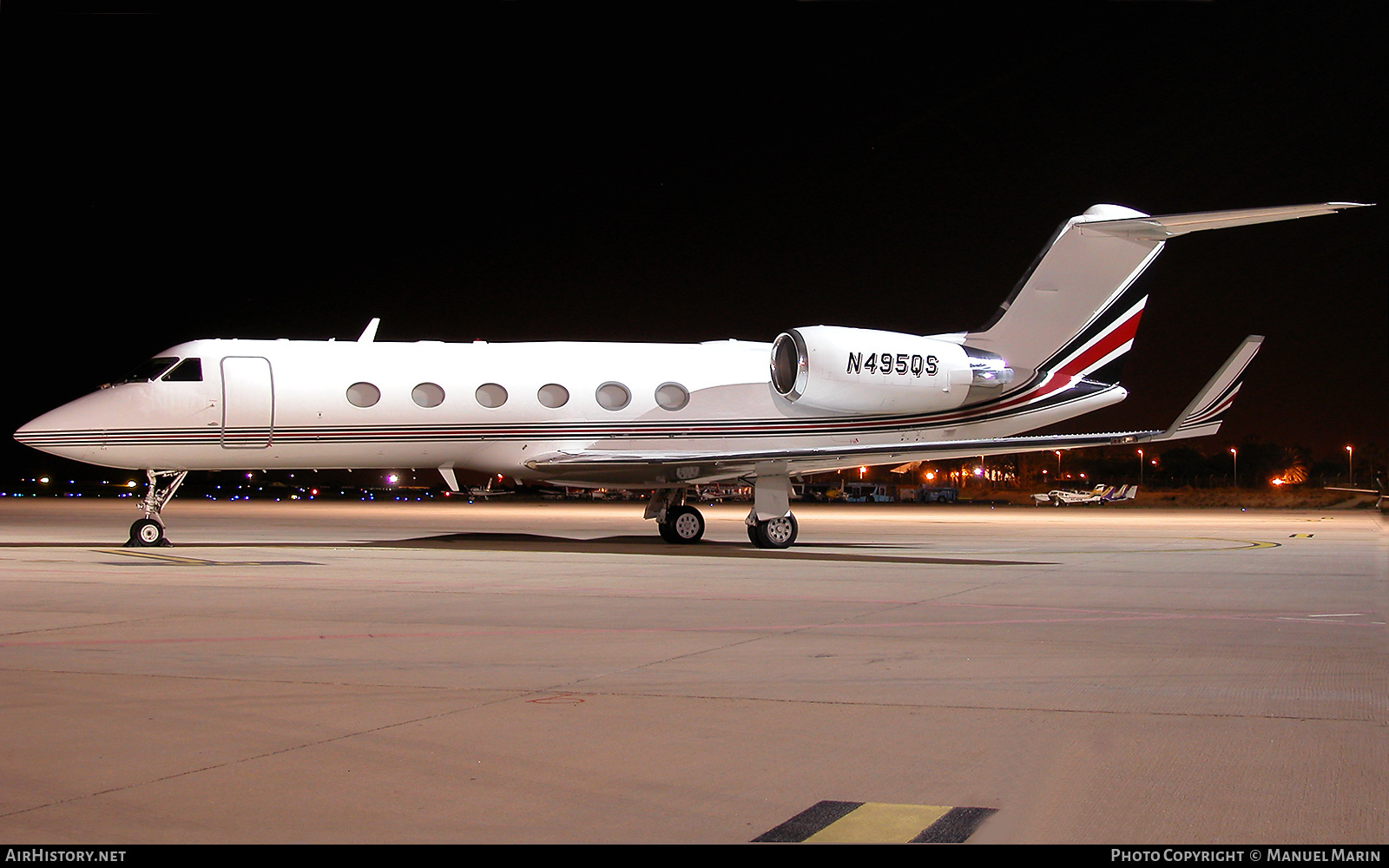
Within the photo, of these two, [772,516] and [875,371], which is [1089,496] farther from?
[772,516]

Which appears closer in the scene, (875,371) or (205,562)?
(205,562)

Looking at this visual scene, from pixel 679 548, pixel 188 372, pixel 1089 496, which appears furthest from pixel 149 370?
pixel 1089 496

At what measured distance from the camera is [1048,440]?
17516 millimetres

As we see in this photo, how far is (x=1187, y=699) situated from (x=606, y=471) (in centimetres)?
1316

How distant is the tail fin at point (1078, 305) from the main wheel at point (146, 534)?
1419 centimetres

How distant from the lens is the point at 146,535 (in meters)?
18.8

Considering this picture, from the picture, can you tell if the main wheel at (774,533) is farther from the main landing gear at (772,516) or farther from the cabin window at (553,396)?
the cabin window at (553,396)

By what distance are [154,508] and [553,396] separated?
670cm

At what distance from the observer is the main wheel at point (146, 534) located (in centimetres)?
1873

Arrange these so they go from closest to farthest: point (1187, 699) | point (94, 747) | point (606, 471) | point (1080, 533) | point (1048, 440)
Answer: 1. point (94, 747)
2. point (1187, 699)
3. point (1048, 440)
4. point (606, 471)
5. point (1080, 533)

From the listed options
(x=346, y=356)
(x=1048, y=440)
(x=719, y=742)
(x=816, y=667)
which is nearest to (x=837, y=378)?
(x=1048, y=440)

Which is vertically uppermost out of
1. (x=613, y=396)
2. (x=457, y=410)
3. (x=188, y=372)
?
(x=188, y=372)

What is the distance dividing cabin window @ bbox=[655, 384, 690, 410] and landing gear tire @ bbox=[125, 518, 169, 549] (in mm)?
8356
